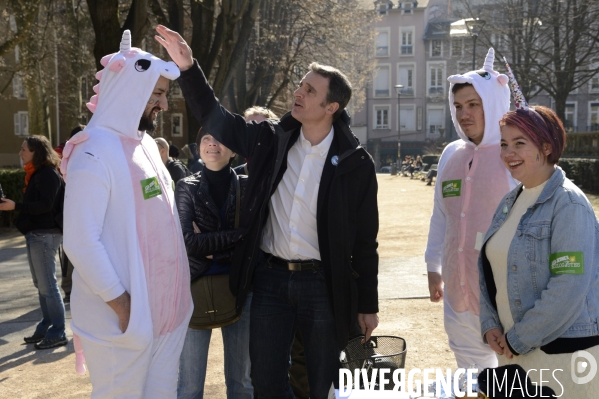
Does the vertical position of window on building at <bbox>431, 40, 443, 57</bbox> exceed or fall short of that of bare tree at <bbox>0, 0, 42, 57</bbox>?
it exceeds it

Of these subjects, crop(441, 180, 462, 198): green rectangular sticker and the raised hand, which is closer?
the raised hand

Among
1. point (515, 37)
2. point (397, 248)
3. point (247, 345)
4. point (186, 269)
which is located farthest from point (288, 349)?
point (515, 37)

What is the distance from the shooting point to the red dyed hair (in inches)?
132

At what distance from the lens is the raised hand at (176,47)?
3717 millimetres

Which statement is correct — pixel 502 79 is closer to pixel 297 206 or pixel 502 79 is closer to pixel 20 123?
pixel 297 206

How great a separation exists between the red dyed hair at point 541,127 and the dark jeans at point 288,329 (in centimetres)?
139

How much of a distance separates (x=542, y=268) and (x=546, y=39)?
33.2 metres

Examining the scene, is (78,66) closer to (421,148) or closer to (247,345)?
(247,345)

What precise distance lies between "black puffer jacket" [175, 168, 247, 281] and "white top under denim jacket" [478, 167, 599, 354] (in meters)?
1.75

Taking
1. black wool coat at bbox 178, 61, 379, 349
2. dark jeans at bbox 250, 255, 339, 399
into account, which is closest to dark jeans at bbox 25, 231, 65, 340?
black wool coat at bbox 178, 61, 379, 349

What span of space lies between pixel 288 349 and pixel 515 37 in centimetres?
3449

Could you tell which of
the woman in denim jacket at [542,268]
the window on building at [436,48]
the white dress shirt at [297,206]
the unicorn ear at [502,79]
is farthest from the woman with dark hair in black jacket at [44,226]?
the window on building at [436,48]

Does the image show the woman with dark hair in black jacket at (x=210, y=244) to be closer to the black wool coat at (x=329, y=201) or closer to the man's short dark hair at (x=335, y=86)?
the black wool coat at (x=329, y=201)

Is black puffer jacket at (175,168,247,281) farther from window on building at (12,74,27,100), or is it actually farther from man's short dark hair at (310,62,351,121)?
window on building at (12,74,27,100)
